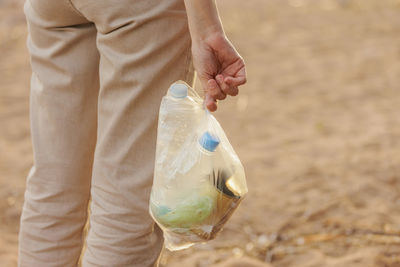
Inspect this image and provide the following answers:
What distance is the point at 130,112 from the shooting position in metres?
1.34

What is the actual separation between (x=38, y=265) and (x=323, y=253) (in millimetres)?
1228

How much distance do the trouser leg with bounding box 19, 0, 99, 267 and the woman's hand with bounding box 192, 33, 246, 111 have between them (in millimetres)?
313

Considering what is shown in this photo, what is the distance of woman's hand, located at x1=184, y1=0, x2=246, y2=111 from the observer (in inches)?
48.0

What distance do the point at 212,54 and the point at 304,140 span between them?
8.11ft

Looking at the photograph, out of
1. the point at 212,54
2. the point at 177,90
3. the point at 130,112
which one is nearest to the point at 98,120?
the point at 130,112

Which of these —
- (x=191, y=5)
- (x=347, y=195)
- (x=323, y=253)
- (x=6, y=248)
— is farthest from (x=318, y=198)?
(x=191, y=5)

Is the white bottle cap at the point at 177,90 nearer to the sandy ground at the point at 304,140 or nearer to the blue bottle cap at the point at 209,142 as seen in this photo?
the blue bottle cap at the point at 209,142

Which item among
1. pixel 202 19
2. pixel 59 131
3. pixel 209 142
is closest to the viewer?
pixel 202 19

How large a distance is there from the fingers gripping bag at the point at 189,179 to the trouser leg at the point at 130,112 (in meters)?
0.05

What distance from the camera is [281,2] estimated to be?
7586mm

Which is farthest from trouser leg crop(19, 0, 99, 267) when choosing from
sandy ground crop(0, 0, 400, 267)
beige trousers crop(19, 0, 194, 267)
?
sandy ground crop(0, 0, 400, 267)

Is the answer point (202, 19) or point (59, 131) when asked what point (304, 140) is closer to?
point (59, 131)

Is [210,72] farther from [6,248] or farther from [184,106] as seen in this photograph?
[6,248]

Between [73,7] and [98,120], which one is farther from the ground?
[73,7]
